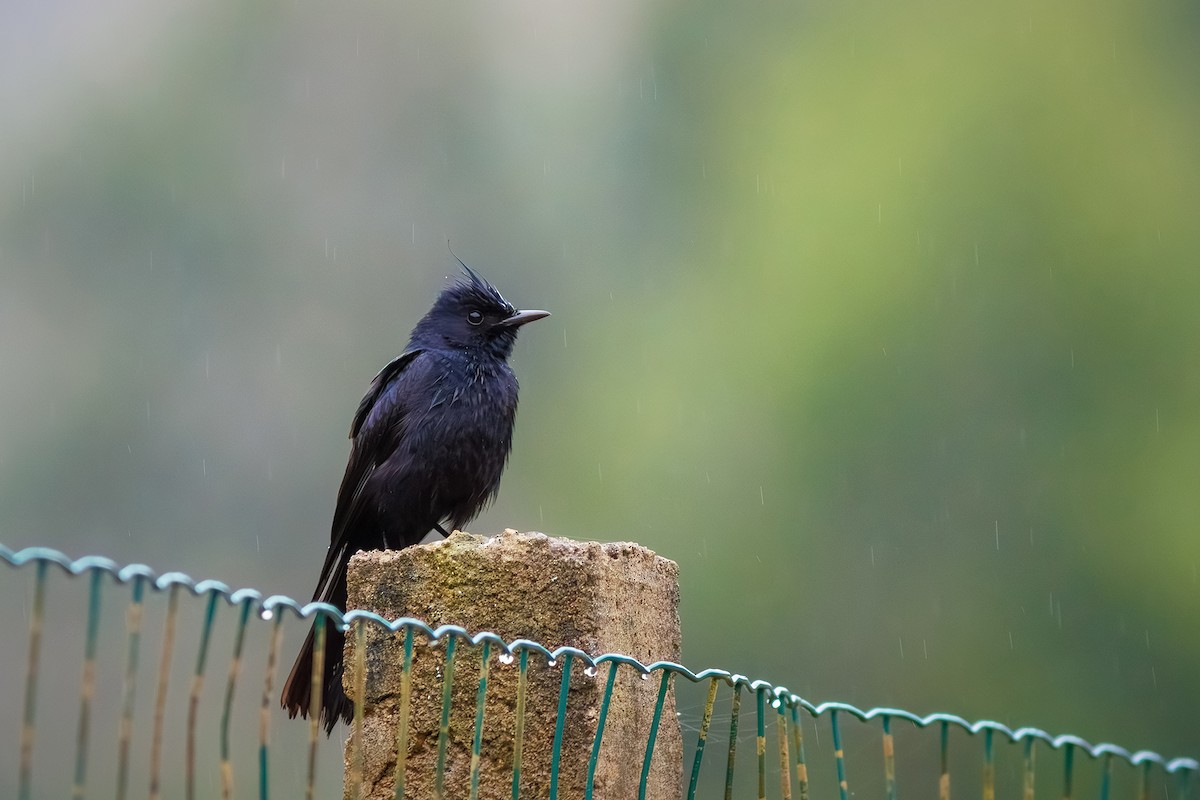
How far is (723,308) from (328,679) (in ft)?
97.5

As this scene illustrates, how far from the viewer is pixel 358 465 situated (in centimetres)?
606

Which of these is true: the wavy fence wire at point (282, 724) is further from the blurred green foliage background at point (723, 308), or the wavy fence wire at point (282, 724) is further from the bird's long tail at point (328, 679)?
the blurred green foliage background at point (723, 308)

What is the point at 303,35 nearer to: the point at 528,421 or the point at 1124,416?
the point at 528,421

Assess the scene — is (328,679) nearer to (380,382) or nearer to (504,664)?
(504,664)

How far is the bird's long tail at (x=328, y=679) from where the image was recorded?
14.3 ft

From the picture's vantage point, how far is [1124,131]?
25516 millimetres

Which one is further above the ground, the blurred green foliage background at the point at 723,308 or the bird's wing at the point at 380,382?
the blurred green foliage background at the point at 723,308

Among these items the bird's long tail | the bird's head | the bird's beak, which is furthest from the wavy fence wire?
the bird's beak

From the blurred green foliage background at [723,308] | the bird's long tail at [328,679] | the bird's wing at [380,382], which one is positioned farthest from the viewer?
the blurred green foliage background at [723,308]

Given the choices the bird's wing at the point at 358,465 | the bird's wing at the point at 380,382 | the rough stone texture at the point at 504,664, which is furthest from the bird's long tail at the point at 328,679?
the bird's wing at the point at 380,382

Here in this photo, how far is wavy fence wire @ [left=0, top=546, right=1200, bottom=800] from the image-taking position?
6.75ft

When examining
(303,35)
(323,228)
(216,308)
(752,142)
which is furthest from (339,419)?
(303,35)

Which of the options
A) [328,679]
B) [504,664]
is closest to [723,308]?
[328,679]

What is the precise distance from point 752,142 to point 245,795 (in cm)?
2475
